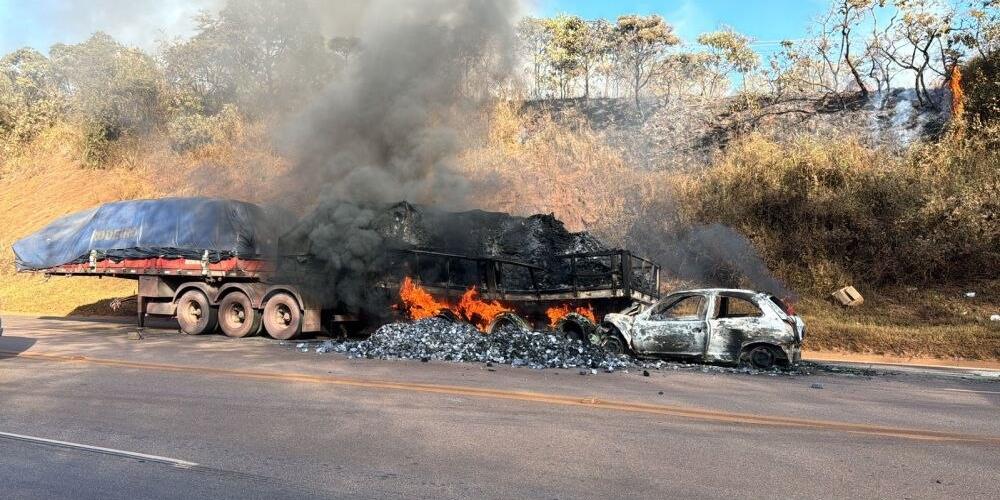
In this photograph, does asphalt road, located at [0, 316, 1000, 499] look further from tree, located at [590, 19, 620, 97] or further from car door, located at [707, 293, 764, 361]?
tree, located at [590, 19, 620, 97]

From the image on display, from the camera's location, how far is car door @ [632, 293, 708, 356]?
1055 centimetres

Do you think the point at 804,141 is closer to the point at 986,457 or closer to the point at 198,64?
the point at 986,457


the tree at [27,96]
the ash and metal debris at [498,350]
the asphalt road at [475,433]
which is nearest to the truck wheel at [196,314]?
the ash and metal debris at [498,350]

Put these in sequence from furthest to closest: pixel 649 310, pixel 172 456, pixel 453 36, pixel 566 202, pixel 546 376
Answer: pixel 566 202 < pixel 453 36 < pixel 649 310 < pixel 546 376 < pixel 172 456

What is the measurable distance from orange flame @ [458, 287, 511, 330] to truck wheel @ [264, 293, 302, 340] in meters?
3.52

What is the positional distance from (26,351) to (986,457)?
12694mm

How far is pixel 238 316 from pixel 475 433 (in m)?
10.4

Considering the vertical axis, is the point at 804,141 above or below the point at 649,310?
above

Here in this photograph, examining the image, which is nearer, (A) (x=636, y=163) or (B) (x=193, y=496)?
(B) (x=193, y=496)

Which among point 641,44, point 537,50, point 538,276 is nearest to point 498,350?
point 538,276

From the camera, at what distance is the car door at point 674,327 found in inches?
415

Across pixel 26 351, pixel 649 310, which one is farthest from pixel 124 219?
pixel 649 310

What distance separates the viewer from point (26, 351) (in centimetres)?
1123

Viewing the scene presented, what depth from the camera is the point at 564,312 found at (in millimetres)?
12664
